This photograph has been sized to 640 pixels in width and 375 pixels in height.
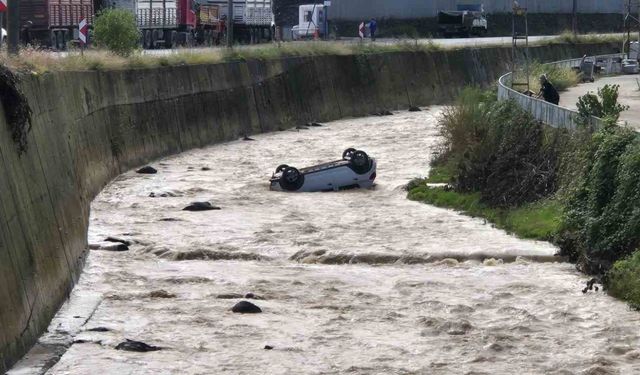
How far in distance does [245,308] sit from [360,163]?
15453 mm

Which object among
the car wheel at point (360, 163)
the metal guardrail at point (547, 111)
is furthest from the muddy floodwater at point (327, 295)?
the metal guardrail at point (547, 111)

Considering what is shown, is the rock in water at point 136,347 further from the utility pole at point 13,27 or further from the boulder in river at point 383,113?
the boulder in river at point 383,113

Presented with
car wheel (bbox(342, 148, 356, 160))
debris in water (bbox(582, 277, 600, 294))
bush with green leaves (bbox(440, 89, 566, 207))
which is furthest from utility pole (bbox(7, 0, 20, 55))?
debris in water (bbox(582, 277, 600, 294))

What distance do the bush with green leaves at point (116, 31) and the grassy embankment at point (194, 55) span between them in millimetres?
1292

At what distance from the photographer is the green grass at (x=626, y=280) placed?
22.3 m

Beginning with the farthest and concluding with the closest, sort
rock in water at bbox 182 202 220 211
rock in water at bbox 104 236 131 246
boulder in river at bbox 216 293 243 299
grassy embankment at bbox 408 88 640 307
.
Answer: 1. rock in water at bbox 182 202 220 211
2. rock in water at bbox 104 236 131 246
3. grassy embankment at bbox 408 88 640 307
4. boulder in river at bbox 216 293 243 299

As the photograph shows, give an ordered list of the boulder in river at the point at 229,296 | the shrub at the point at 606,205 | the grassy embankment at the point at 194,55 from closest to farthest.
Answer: the boulder in river at the point at 229,296 < the shrub at the point at 606,205 < the grassy embankment at the point at 194,55

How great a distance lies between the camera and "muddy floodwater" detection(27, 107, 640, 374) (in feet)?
61.7

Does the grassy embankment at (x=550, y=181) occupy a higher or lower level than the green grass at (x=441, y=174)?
higher

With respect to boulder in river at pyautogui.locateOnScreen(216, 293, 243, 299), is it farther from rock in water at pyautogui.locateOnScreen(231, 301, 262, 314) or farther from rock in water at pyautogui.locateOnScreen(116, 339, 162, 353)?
rock in water at pyautogui.locateOnScreen(116, 339, 162, 353)

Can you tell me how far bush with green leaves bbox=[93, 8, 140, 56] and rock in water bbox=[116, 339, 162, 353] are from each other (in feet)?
93.4

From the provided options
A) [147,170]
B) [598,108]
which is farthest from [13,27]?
[598,108]

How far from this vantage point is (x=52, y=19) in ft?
199

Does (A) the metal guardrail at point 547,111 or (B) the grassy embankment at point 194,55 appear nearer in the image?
(B) the grassy embankment at point 194,55
